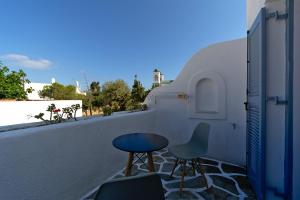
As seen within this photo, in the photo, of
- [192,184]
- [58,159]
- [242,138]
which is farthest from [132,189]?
[242,138]

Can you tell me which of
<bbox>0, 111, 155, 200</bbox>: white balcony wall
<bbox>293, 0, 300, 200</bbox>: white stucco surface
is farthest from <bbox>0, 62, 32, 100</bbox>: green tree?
<bbox>293, 0, 300, 200</bbox>: white stucco surface

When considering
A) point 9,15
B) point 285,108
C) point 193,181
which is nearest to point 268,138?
point 285,108

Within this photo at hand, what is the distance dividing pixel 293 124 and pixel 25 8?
46.8 ft

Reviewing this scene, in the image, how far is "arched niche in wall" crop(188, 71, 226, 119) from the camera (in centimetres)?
406

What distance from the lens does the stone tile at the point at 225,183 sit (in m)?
2.86

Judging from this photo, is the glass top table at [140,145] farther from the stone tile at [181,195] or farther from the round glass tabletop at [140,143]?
the stone tile at [181,195]

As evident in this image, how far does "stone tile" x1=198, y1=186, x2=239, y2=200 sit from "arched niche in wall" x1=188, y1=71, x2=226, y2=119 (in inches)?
66.9

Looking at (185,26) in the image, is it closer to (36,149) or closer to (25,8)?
(36,149)

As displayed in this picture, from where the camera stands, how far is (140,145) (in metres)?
2.51

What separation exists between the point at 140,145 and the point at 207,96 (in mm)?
2435

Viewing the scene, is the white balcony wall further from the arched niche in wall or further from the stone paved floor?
the arched niche in wall

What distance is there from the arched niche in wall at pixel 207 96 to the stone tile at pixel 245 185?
129 cm

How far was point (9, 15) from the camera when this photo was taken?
11.8 m

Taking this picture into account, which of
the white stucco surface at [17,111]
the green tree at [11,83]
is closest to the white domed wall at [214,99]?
the white stucco surface at [17,111]
